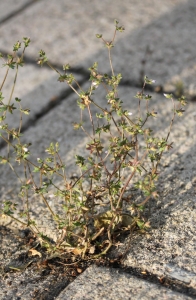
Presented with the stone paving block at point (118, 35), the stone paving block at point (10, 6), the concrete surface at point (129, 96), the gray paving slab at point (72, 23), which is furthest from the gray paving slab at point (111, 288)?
the stone paving block at point (10, 6)

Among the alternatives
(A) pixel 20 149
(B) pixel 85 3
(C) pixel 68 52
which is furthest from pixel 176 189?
(B) pixel 85 3

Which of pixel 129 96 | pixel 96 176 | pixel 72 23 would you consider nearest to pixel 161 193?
pixel 96 176

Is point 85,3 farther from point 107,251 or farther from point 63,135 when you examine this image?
point 107,251

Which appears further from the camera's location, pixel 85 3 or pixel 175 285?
pixel 85 3

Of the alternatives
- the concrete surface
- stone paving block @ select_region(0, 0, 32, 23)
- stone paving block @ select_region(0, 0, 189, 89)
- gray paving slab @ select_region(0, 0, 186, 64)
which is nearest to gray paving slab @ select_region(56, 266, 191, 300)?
the concrete surface

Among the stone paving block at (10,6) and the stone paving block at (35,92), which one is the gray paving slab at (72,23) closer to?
the stone paving block at (10,6)

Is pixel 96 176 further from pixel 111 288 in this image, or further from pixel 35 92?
pixel 35 92

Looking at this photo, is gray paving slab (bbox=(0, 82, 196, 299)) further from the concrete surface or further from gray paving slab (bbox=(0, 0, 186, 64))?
gray paving slab (bbox=(0, 0, 186, 64))
